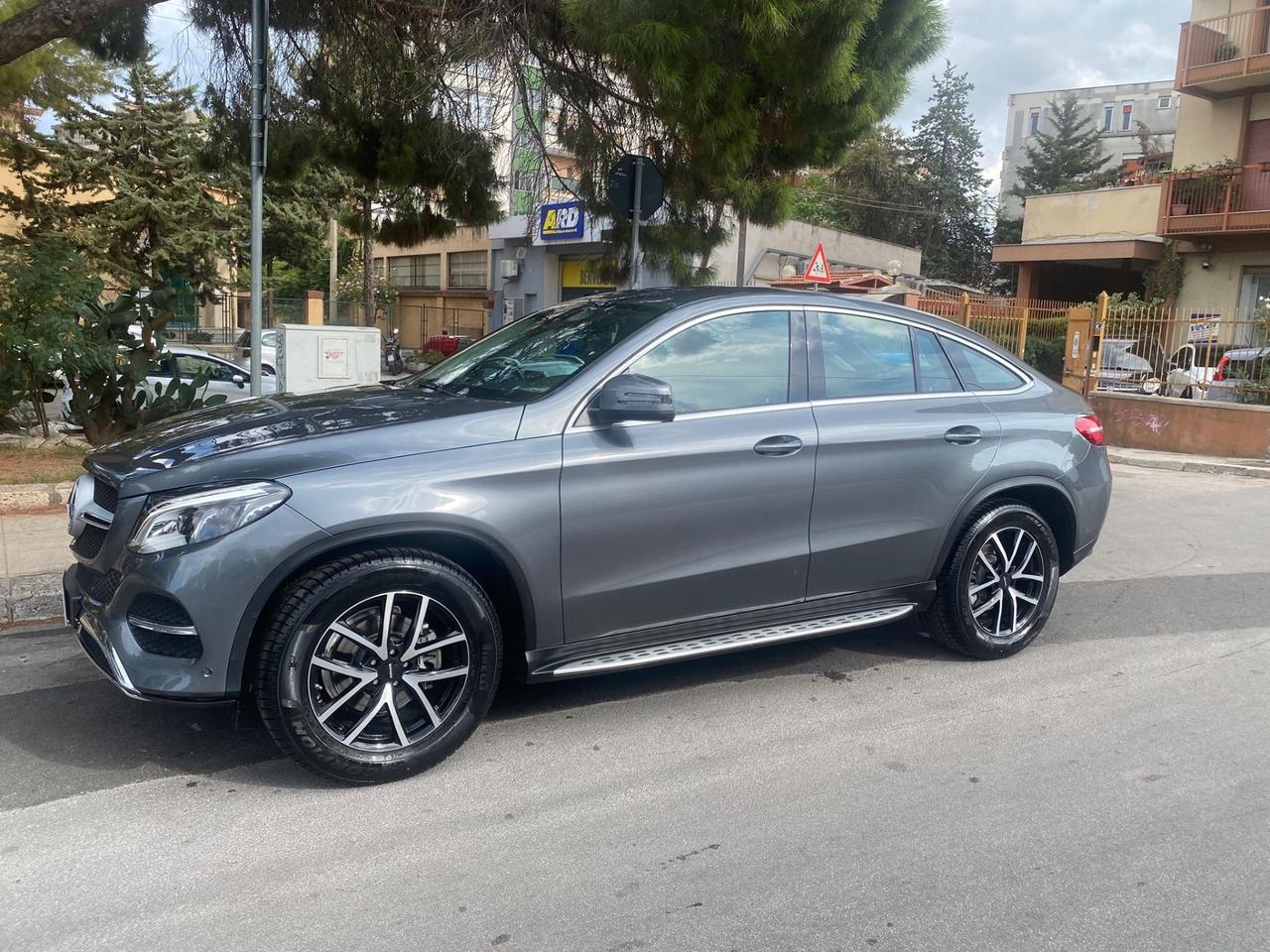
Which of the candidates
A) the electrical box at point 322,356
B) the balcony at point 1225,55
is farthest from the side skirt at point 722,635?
the balcony at point 1225,55

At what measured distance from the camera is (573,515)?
12.7ft

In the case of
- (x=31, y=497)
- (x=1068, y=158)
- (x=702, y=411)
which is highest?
(x=1068, y=158)

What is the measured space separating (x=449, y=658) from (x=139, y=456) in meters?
1.32

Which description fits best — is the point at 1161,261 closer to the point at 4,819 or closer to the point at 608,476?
the point at 608,476

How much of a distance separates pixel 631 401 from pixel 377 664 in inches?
51.1

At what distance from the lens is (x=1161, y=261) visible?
24.6 metres

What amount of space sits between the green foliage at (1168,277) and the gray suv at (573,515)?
2186cm

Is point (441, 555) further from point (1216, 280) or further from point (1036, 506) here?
point (1216, 280)

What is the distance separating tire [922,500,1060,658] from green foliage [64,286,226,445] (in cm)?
625

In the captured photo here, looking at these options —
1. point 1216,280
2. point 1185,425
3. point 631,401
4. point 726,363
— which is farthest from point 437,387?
point 1216,280

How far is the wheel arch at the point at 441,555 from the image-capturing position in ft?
11.1

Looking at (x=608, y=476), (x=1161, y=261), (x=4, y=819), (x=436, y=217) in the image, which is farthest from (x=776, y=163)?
(x=1161, y=261)

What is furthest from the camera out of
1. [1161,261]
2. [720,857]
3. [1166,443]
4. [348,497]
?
[1161,261]

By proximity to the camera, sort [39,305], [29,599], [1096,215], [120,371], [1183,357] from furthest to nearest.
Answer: [1096,215], [1183,357], [120,371], [39,305], [29,599]
